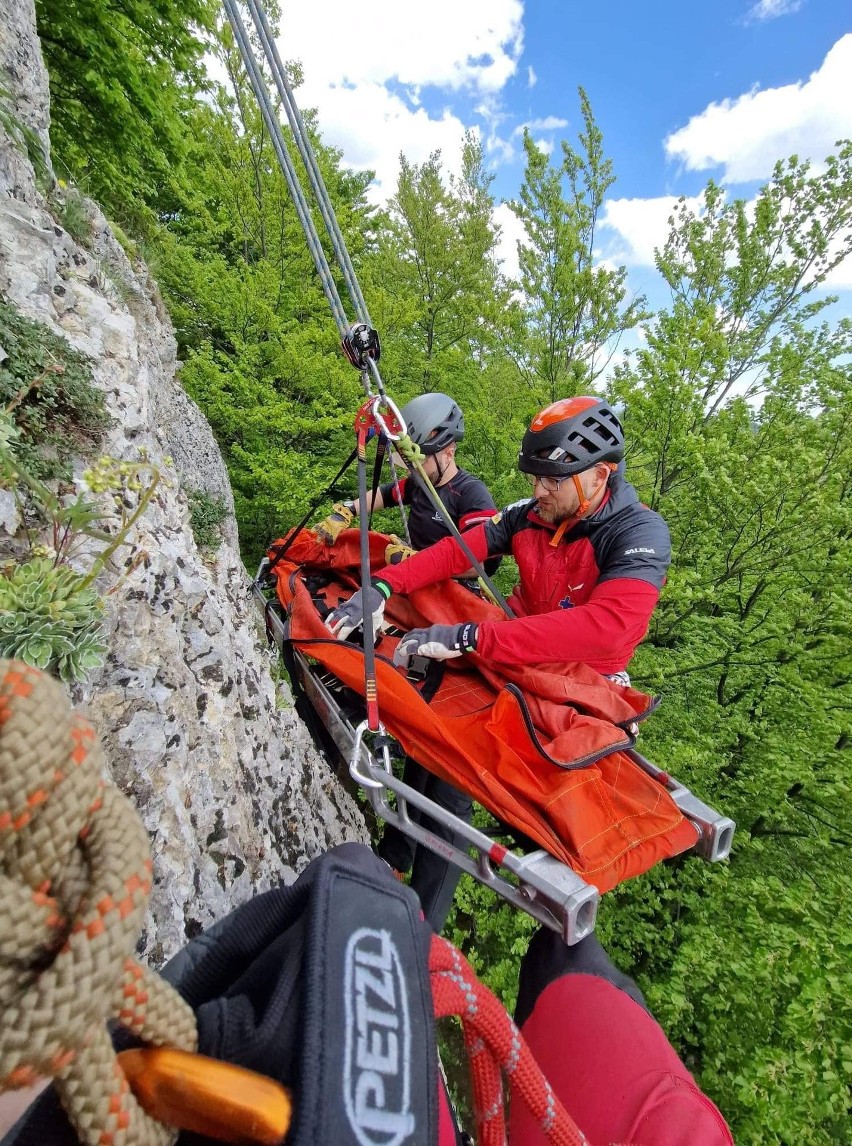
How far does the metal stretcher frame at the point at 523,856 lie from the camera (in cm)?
185

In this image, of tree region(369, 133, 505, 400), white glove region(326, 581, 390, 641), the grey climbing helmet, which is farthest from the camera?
tree region(369, 133, 505, 400)

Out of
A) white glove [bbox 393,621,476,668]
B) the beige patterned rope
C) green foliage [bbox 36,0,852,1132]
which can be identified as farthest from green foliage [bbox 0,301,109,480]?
the beige patterned rope

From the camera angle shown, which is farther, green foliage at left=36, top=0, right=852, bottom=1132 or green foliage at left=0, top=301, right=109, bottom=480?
green foliage at left=36, top=0, right=852, bottom=1132

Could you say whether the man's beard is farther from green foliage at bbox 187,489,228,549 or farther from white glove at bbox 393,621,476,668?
green foliage at bbox 187,489,228,549

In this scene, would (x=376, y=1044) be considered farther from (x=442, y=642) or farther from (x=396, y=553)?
(x=396, y=553)

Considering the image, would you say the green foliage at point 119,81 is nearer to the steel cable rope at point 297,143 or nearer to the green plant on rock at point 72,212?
the green plant on rock at point 72,212

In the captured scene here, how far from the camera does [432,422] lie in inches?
185

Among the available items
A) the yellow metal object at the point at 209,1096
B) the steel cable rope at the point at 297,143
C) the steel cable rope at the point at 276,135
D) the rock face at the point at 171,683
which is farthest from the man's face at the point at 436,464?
the yellow metal object at the point at 209,1096

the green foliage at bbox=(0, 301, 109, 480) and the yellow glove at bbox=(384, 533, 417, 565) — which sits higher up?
the green foliage at bbox=(0, 301, 109, 480)

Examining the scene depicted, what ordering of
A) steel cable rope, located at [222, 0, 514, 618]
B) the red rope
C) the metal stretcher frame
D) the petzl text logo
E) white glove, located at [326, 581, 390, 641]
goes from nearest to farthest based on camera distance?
the petzl text logo → the red rope → the metal stretcher frame → steel cable rope, located at [222, 0, 514, 618] → white glove, located at [326, 581, 390, 641]

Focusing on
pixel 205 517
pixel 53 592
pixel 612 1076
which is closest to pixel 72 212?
pixel 205 517

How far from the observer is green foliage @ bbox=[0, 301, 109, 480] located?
260 centimetres

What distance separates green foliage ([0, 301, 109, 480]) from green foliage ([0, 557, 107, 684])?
883mm

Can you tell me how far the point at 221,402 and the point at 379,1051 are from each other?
8.58m
